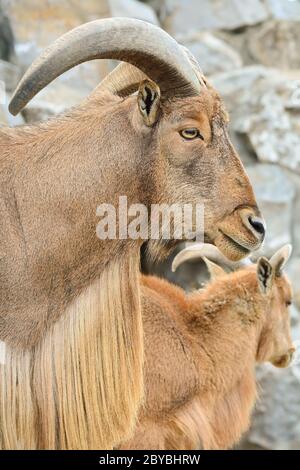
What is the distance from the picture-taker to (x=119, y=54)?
4105mm

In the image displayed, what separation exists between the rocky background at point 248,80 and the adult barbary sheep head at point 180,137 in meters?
3.49

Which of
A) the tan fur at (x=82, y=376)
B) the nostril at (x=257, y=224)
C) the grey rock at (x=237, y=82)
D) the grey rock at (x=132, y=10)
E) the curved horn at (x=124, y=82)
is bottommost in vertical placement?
the grey rock at (x=237, y=82)

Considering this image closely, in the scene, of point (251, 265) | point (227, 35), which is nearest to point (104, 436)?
point (251, 265)

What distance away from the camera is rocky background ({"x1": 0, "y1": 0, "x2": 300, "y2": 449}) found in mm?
8320

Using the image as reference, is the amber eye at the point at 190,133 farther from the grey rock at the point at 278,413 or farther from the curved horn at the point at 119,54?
the grey rock at the point at 278,413

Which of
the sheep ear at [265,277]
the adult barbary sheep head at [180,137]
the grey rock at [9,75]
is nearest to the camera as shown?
the adult barbary sheep head at [180,137]

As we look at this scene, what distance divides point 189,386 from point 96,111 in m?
2.68

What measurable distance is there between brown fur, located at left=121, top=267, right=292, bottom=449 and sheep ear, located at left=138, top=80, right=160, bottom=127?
95.4 inches

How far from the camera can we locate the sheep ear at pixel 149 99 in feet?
13.8

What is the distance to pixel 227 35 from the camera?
11.0 m

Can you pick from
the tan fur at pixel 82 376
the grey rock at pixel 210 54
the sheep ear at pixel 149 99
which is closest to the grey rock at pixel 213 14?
the grey rock at pixel 210 54

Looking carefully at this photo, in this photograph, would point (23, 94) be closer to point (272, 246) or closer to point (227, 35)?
point (272, 246)
